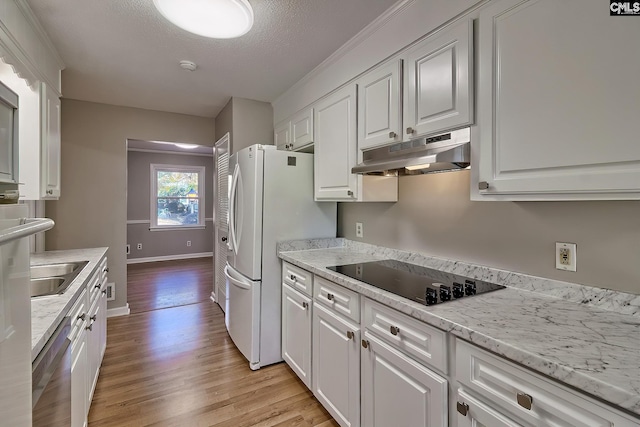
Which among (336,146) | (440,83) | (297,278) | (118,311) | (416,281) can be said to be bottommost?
(118,311)

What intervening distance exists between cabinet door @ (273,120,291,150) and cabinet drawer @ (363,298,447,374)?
1.97 metres

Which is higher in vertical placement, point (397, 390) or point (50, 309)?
point (50, 309)

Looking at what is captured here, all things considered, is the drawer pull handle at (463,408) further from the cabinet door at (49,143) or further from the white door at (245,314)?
the cabinet door at (49,143)

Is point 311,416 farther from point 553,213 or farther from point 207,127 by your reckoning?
point 207,127

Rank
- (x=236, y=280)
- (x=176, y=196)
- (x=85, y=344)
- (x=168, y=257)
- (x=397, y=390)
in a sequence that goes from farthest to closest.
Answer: (x=176, y=196)
(x=168, y=257)
(x=236, y=280)
(x=85, y=344)
(x=397, y=390)

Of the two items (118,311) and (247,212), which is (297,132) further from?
(118,311)

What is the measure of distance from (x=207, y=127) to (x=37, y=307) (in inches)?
127

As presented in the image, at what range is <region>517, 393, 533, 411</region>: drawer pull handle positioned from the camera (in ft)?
2.81

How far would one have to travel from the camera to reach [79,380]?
153 centimetres

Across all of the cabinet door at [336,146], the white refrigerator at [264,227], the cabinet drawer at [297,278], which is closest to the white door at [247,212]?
the white refrigerator at [264,227]

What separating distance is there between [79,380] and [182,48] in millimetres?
2153

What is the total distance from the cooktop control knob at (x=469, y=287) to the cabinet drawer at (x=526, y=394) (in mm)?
342

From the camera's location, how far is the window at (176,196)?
656cm

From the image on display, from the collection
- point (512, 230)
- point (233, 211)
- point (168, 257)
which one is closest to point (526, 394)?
point (512, 230)
